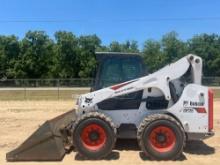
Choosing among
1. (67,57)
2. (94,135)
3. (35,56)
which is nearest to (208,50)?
(67,57)

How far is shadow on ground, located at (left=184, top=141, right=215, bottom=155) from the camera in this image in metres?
10.5

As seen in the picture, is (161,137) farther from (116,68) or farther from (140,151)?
(116,68)

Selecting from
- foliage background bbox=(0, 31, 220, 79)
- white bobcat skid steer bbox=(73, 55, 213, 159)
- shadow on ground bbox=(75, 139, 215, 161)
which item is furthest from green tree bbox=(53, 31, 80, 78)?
white bobcat skid steer bbox=(73, 55, 213, 159)

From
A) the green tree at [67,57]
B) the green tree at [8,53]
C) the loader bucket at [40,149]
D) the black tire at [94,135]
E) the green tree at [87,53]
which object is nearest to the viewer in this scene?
the loader bucket at [40,149]

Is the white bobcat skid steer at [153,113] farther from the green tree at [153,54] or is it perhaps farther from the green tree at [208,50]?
the green tree at [208,50]

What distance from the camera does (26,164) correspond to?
9.16 m

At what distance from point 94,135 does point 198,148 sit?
9.41 feet

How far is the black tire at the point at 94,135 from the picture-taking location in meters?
9.57

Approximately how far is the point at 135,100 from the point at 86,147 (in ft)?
5.03

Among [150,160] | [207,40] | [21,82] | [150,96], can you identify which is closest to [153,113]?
[150,96]

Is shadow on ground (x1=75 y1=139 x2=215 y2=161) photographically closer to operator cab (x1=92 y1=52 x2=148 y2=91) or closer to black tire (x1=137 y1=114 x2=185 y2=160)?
black tire (x1=137 y1=114 x2=185 y2=160)

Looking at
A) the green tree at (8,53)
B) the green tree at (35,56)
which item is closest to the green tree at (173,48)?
the green tree at (35,56)

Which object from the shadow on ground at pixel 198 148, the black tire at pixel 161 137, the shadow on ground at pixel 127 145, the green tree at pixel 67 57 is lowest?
the shadow on ground at pixel 198 148

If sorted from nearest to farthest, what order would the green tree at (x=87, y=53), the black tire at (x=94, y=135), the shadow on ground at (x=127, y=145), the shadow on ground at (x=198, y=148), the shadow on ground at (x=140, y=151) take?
the black tire at (x=94, y=135) → the shadow on ground at (x=140, y=151) → the shadow on ground at (x=198, y=148) → the shadow on ground at (x=127, y=145) → the green tree at (x=87, y=53)
